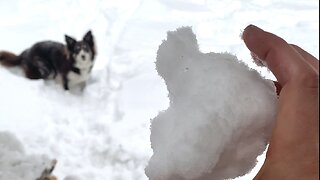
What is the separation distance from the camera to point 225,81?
1.85 feet

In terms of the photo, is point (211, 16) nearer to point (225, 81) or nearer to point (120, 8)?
point (120, 8)

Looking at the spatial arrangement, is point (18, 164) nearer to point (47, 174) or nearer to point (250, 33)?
point (47, 174)

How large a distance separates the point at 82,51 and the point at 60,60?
0.20 meters

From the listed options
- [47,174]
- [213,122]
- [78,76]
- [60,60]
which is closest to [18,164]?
[47,174]

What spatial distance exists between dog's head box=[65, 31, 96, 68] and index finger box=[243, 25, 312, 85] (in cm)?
228

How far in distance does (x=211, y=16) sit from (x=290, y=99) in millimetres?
3212

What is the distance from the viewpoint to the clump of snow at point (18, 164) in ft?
4.94

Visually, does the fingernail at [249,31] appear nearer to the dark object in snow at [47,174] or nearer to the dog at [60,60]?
the dark object in snow at [47,174]

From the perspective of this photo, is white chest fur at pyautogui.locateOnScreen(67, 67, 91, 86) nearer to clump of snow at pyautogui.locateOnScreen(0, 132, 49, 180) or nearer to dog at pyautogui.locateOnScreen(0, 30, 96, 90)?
dog at pyautogui.locateOnScreen(0, 30, 96, 90)

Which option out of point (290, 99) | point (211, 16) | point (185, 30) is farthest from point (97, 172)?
point (211, 16)

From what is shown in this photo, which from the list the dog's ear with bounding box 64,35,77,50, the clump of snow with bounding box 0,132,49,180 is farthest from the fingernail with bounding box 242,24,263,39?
the dog's ear with bounding box 64,35,77,50

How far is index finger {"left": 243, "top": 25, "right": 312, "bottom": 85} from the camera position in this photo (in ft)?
1.63

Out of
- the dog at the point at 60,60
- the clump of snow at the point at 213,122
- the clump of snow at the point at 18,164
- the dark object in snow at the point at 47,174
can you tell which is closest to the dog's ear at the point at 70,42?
the dog at the point at 60,60

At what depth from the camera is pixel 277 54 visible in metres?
0.52
